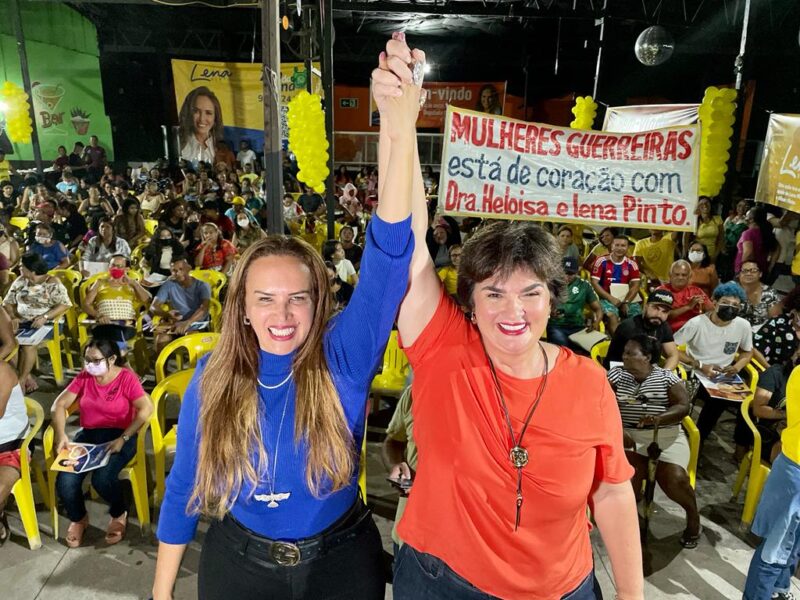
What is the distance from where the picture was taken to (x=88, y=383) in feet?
12.0

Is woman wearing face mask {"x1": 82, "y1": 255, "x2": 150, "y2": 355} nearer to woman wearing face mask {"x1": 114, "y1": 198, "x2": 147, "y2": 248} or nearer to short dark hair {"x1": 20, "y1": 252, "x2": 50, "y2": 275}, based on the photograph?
short dark hair {"x1": 20, "y1": 252, "x2": 50, "y2": 275}

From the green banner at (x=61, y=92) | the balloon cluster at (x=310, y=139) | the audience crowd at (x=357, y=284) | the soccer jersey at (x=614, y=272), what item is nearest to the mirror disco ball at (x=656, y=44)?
the audience crowd at (x=357, y=284)

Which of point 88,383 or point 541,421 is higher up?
point 541,421

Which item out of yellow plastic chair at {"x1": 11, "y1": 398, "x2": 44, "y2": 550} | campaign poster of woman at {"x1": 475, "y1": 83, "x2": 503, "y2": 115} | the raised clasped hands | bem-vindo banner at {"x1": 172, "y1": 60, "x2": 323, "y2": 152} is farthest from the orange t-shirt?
campaign poster of woman at {"x1": 475, "y1": 83, "x2": 503, "y2": 115}

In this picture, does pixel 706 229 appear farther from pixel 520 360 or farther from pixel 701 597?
pixel 520 360

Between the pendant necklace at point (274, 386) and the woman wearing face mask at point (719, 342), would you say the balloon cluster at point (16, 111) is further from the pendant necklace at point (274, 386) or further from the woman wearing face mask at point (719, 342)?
the pendant necklace at point (274, 386)

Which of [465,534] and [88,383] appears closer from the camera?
[465,534]

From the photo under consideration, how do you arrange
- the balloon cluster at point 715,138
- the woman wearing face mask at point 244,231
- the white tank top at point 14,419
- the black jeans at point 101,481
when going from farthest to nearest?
the woman wearing face mask at point 244,231 < the balloon cluster at point 715,138 < the black jeans at point 101,481 < the white tank top at point 14,419

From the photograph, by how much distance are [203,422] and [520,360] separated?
85 centimetres

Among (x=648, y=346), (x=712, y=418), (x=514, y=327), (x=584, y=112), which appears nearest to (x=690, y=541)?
(x=648, y=346)

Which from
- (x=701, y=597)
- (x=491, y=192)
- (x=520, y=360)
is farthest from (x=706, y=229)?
(x=520, y=360)

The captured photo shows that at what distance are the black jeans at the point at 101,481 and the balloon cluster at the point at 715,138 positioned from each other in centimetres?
791

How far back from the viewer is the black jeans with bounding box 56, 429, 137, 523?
3389 millimetres

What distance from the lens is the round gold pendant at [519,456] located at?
1435 mm
